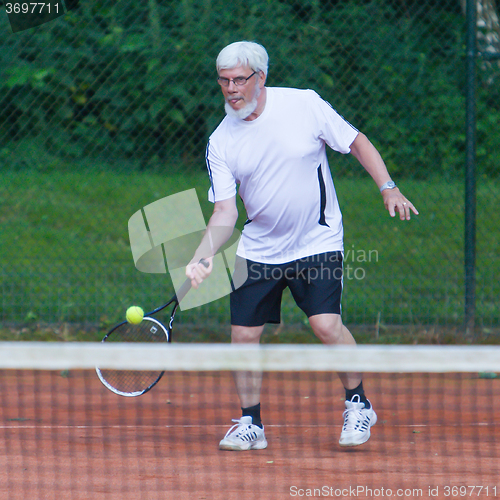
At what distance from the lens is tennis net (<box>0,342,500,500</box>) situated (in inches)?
100

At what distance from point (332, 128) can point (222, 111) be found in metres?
2.42

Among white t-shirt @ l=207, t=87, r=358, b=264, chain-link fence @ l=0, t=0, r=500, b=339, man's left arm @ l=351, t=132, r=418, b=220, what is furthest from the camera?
chain-link fence @ l=0, t=0, r=500, b=339

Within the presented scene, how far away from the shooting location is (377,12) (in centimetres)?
576

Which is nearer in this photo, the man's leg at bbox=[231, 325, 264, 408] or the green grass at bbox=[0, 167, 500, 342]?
the man's leg at bbox=[231, 325, 264, 408]

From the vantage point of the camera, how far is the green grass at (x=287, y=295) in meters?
5.70

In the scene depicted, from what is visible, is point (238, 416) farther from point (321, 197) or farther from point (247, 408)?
point (321, 197)

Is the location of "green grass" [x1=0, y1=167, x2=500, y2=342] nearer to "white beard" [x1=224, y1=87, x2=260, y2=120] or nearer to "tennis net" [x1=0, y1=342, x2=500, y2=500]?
"tennis net" [x1=0, y1=342, x2=500, y2=500]

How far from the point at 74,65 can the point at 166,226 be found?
144 cm

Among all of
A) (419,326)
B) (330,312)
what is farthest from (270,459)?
(419,326)

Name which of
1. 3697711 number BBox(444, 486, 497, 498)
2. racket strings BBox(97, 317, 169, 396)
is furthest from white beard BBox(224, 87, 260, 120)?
3697711 number BBox(444, 486, 497, 498)

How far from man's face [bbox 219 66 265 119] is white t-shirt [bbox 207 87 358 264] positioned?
0.08m

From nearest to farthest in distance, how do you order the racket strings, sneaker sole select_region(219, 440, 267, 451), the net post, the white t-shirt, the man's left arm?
1. the man's left arm
2. the white t-shirt
3. sneaker sole select_region(219, 440, 267, 451)
4. the racket strings
5. the net post

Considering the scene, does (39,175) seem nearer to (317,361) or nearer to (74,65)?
(74,65)

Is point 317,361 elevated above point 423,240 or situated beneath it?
situated beneath
